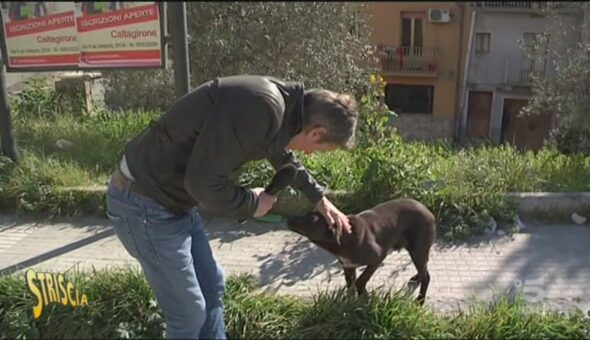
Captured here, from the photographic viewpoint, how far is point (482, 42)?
19.3 metres

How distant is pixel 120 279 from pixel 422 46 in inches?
745

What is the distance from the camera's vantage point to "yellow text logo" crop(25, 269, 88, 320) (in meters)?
2.81

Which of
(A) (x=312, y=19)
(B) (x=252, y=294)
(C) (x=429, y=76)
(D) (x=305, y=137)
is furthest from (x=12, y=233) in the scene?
(C) (x=429, y=76)

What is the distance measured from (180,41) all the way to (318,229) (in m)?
2.42

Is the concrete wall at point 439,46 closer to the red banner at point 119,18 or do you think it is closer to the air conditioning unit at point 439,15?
the air conditioning unit at point 439,15

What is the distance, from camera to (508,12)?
60.3 feet

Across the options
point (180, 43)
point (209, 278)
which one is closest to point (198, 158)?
point (209, 278)

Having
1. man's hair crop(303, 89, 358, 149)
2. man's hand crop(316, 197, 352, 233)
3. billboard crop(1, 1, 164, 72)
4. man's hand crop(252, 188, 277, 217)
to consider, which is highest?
billboard crop(1, 1, 164, 72)

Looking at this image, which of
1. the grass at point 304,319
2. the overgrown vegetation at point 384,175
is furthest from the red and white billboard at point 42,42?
the grass at point 304,319


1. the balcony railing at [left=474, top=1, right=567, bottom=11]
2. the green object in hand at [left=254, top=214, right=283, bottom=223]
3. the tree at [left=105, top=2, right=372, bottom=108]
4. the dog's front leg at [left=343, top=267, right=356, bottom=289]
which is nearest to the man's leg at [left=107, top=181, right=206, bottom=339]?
the dog's front leg at [left=343, top=267, right=356, bottom=289]

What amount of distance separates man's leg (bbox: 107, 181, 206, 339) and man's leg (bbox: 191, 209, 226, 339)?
0.19 metres

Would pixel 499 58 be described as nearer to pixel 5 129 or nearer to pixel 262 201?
pixel 5 129

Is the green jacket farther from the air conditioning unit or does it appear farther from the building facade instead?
the air conditioning unit

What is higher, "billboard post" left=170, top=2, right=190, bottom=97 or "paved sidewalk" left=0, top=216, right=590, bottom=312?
"billboard post" left=170, top=2, right=190, bottom=97
